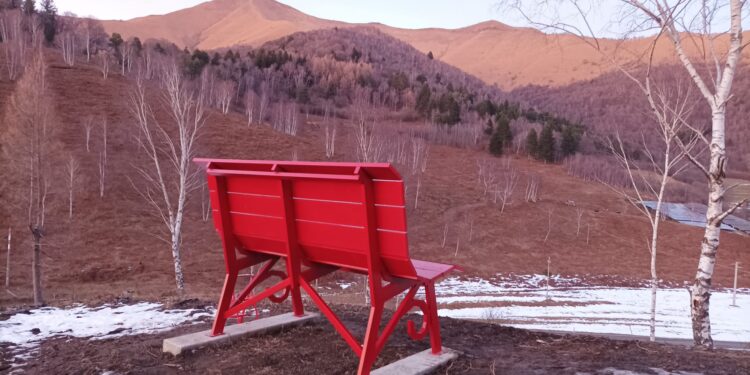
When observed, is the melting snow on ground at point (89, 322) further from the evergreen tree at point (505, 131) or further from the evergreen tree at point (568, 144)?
the evergreen tree at point (568, 144)

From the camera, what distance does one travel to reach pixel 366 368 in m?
3.57

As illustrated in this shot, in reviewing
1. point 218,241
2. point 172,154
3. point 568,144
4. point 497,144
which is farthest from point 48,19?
point 568,144

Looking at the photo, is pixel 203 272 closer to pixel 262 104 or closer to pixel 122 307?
pixel 122 307

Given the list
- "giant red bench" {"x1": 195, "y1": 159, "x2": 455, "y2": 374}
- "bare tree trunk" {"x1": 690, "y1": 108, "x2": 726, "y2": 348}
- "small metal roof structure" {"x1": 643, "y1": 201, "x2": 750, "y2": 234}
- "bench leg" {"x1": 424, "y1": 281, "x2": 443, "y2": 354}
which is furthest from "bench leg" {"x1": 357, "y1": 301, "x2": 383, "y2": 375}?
"small metal roof structure" {"x1": 643, "y1": 201, "x2": 750, "y2": 234}

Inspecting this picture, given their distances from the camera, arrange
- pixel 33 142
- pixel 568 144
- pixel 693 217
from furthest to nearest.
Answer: pixel 568 144
pixel 693 217
pixel 33 142

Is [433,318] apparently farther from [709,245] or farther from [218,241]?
[218,241]

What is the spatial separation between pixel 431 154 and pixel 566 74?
3664 inches

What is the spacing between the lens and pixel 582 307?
23.9 meters

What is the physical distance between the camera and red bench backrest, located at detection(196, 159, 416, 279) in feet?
11.1

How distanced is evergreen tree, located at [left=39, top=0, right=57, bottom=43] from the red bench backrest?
8833 cm

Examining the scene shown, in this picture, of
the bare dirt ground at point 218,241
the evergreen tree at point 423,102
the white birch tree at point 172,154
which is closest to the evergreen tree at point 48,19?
the bare dirt ground at point 218,241

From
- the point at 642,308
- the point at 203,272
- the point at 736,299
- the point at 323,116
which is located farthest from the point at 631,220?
the point at 323,116

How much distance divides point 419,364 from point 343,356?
28.1 inches

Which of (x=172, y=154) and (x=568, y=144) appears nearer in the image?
(x=172, y=154)
